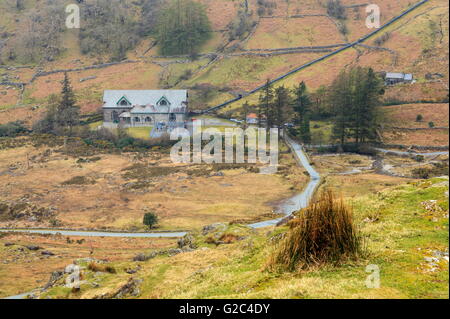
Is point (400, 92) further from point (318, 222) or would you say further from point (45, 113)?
point (318, 222)

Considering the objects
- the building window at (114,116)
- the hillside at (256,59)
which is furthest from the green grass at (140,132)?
the hillside at (256,59)

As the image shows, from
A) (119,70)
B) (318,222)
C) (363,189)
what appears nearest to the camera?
(318,222)

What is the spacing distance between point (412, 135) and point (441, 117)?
6100 mm

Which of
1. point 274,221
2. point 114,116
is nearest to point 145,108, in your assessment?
point 114,116

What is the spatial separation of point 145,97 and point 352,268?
78352 mm

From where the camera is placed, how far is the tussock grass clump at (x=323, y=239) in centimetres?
1287

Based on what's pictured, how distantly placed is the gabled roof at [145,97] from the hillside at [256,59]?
17.2 feet

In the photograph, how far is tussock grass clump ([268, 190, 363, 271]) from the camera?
42.2 feet

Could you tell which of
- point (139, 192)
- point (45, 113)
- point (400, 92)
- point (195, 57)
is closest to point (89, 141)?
point (45, 113)

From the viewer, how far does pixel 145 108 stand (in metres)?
84.6

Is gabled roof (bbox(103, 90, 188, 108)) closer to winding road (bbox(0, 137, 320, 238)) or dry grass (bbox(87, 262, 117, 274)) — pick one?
winding road (bbox(0, 137, 320, 238))

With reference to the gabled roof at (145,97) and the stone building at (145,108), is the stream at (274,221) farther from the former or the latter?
the gabled roof at (145,97)

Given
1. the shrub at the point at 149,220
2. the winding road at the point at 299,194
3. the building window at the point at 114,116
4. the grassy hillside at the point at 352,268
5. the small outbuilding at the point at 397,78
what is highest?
the small outbuilding at the point at 397,78

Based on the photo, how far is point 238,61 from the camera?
337ft
